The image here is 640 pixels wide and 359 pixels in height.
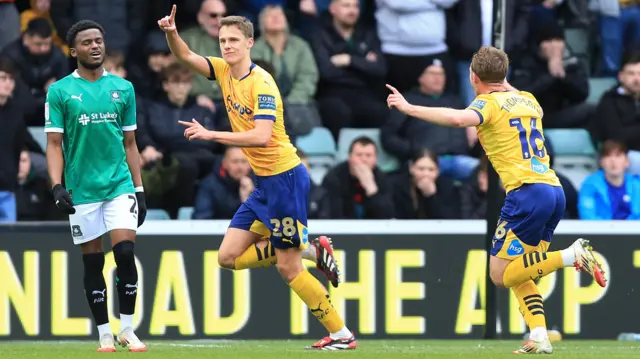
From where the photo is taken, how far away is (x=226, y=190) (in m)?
13.2

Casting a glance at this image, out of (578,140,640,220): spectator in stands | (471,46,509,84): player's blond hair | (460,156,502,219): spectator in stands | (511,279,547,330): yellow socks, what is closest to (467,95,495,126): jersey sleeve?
(471,46,509,84): player's blond hair

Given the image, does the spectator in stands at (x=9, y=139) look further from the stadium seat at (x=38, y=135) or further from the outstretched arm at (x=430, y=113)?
the outstretched arm at (x=430, y=113)

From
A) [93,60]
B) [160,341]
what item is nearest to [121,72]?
[160,341]

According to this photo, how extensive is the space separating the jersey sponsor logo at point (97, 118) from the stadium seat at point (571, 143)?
6.19 m

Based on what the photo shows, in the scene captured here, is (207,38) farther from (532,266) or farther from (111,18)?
(532,266)

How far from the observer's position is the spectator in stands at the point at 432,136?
46.0 ft

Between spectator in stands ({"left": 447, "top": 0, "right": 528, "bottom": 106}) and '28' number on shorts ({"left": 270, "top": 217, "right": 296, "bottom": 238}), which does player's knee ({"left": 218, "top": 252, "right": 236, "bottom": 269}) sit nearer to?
'28' number on shorts ({"left": 270, "top": 217, "right": 296, "bottom": 238})

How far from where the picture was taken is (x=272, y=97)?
31.4 feet

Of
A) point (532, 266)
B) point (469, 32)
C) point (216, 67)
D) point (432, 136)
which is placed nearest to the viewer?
point (532, 266)

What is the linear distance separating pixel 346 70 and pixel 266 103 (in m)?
5.18

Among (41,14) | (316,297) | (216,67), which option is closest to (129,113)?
(216,67)

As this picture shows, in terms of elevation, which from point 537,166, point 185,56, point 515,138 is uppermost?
point 185,56

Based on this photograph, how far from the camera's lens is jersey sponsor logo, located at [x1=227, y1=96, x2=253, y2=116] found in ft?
31.8

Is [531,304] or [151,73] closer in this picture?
[531,304]
